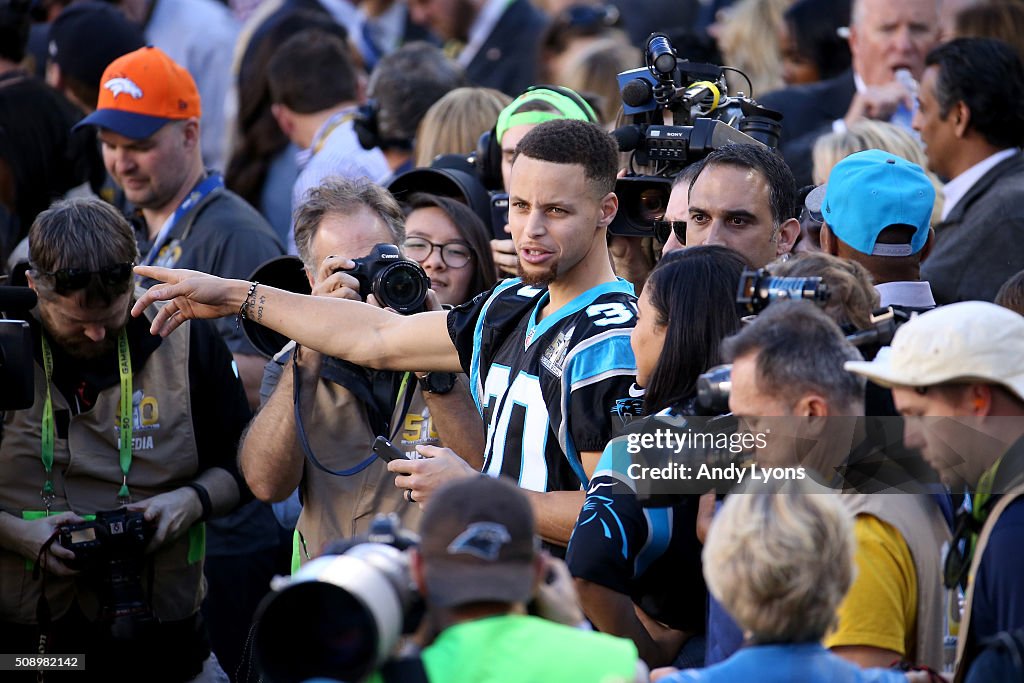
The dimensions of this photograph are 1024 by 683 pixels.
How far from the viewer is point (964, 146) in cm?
570

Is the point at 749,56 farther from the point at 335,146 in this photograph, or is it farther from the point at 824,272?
the point at 824,272

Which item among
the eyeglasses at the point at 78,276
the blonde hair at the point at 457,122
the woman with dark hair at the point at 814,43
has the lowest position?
the eyeglasses at the point at 78,276

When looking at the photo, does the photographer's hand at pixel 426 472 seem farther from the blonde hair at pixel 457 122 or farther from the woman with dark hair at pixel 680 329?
the blonde hair at pixel 457 122

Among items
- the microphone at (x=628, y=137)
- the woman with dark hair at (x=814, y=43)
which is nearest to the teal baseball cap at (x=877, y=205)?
the microphone at (x=628, y=137)

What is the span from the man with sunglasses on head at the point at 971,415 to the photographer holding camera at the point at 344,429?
5.50 ft

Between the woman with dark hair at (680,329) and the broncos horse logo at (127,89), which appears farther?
the broncos horse logo at (127,89)

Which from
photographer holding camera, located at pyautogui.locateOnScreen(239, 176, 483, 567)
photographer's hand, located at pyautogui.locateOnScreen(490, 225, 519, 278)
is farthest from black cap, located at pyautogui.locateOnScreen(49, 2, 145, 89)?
photographer holding camera, located at pyautogui.locateOnScreen(239, 176, 483, 567)

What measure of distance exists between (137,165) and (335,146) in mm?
1288

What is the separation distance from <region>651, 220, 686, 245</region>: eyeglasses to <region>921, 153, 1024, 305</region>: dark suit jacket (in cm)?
126

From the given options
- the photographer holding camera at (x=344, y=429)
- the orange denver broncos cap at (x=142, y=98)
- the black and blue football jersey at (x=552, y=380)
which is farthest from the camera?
the orange denver broncos cap at (x=142, y=98)

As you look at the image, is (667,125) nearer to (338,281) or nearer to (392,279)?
(392,279)

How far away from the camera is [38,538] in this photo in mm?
4480

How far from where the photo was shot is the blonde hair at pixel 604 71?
774cm

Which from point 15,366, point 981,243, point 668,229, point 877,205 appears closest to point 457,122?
point 668,229
